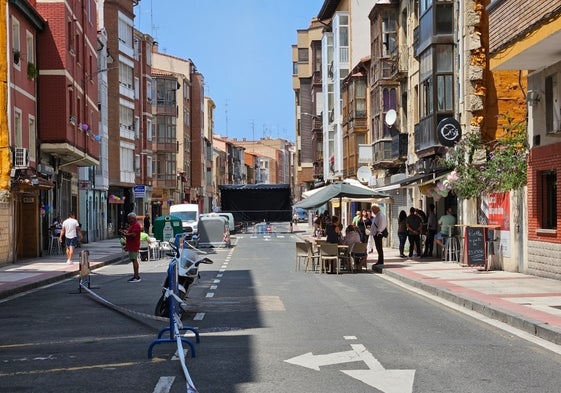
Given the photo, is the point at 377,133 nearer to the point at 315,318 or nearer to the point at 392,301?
the point at 392,301

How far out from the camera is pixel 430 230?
99.2 ft

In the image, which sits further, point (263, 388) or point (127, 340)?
point (127, 340)

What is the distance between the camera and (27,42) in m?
33.8

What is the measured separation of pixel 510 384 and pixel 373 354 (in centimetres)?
205

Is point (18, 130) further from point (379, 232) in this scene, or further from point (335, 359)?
point (335, 359)

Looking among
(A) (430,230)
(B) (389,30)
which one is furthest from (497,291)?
(B) (389,30)

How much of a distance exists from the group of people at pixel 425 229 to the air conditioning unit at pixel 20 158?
13020 millimetres

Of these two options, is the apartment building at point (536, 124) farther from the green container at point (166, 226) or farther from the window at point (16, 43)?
the green container at point (166, 226)

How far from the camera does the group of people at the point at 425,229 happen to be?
2784 cm

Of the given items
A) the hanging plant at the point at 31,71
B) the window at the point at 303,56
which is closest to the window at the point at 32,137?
the hanging plant at the point at 31,71

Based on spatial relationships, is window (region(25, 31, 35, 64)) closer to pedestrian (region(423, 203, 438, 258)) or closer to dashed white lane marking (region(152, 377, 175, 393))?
pedestrian (region(423, 203, 438, 258))

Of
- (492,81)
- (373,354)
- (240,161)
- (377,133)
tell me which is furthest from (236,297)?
(240,161)

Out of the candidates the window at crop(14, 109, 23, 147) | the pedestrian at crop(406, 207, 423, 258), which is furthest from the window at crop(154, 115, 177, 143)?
the pedestrian at crop(406, 207, 423, 258)

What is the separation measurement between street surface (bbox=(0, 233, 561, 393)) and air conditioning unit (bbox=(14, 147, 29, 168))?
12.7 meters
